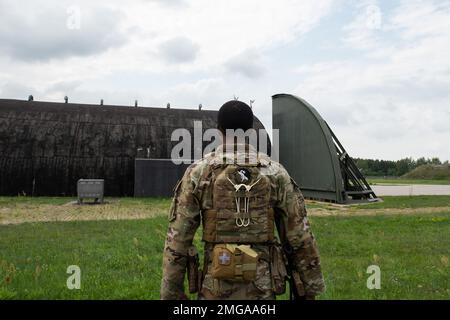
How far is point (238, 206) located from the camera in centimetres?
325

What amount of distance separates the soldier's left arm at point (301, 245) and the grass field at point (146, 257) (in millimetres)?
2514

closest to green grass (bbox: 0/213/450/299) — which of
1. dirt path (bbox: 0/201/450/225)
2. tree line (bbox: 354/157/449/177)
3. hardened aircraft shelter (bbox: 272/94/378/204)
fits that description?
dirt path (bbox: 0/201/450/225)

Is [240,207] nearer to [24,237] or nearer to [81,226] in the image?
[24,237]

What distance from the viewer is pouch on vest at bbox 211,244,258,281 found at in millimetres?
3107

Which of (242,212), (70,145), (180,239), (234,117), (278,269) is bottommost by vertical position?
(278,269)

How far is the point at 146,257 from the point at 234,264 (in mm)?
4996

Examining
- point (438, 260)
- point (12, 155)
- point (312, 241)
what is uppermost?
point (12, 155)

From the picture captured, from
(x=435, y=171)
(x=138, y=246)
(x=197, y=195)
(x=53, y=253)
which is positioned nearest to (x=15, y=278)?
(x=53, y=253)

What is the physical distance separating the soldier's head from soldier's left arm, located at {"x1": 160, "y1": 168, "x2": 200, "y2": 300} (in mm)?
469

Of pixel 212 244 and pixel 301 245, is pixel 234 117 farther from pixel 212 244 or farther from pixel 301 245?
pixel 301 245

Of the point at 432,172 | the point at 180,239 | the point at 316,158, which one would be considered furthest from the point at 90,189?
the point at 432,172

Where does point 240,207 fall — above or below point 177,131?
below
